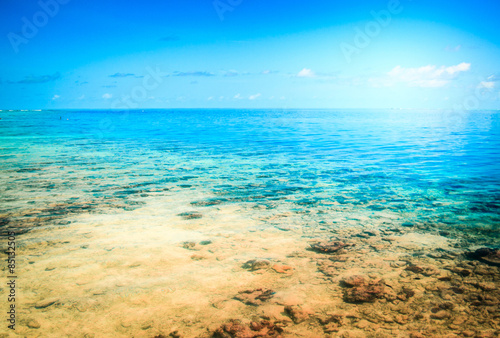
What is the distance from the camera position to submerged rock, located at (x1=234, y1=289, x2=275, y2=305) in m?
3.93

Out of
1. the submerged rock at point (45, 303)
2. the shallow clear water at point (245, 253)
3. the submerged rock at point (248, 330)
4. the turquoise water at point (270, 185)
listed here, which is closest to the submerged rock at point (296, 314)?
the shallow clear water at point (245, 253)

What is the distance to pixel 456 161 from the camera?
17.7 metres

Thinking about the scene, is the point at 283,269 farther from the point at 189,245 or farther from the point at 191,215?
the point at 191,215

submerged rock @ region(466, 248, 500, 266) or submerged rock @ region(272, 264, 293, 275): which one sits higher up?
submerged rock @ region(466, 248, 500, 266)

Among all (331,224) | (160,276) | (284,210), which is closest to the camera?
(160,276)

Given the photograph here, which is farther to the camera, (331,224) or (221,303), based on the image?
(331,224)

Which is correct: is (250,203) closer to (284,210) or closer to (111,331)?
(284,210)

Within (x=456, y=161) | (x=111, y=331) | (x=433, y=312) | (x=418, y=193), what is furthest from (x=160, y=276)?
(x=456, y=161)

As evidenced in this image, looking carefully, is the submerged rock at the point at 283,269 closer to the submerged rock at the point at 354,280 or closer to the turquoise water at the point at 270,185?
the submerged rock at the point at 354,280

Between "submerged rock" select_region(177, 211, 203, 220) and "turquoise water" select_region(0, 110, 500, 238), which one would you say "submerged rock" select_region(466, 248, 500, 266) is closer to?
"turquoise water" select_region(0, 110, 500, 238)

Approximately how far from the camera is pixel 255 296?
160 inches

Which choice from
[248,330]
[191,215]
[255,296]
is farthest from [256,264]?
[191,215]

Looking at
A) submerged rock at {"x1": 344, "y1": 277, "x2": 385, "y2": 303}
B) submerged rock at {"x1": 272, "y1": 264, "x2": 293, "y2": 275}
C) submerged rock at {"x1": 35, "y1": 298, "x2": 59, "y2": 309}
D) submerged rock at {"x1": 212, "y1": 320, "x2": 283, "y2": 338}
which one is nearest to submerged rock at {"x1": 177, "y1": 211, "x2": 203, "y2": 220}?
submerged rock at {"x1": 272, "y1": 264, "x2": 293, "y2": 275}

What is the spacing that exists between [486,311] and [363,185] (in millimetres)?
8006
